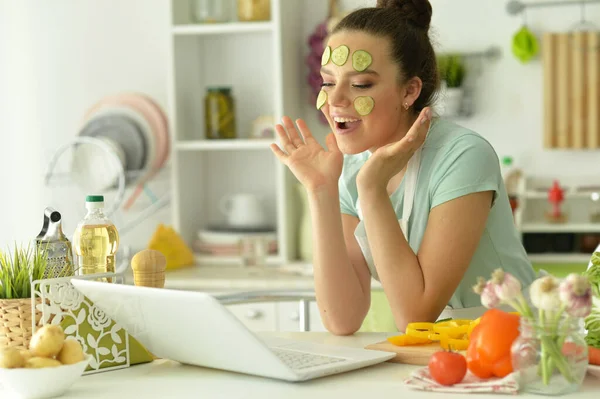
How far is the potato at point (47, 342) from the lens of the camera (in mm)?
1313

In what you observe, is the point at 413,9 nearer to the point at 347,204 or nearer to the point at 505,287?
the point at 347,204

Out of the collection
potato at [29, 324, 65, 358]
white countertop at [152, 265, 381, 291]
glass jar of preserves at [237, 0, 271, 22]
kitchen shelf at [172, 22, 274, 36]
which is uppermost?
glass jar of preserves at [237, 0, 271, 22]

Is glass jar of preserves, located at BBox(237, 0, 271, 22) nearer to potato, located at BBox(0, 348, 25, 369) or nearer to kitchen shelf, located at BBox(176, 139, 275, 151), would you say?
kitchen shelf, located at BBox(176, 139, 275, 151)

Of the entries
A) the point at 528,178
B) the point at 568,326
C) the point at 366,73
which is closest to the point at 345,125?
the point at 366,73

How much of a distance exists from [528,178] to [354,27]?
71.4 inches

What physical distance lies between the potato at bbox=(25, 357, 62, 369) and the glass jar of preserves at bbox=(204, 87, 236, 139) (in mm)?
2381

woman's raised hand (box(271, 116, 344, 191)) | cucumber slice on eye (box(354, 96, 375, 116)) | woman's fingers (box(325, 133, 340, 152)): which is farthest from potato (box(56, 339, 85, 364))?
cucumber slice on eye (box(354, 96, 375, 116))

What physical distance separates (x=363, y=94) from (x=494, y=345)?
79 centimetres

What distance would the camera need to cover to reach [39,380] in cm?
129

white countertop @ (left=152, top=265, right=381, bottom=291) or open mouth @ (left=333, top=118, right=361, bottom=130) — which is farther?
white countertop @ (left=152, top=265, right=381, bottom=291)

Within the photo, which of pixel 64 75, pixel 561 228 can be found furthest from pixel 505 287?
pixel 64 75

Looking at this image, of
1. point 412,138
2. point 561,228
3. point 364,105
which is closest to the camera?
point 412,138

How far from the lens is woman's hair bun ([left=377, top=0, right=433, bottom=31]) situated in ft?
6.54

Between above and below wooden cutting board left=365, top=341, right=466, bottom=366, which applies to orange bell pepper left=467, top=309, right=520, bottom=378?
above
